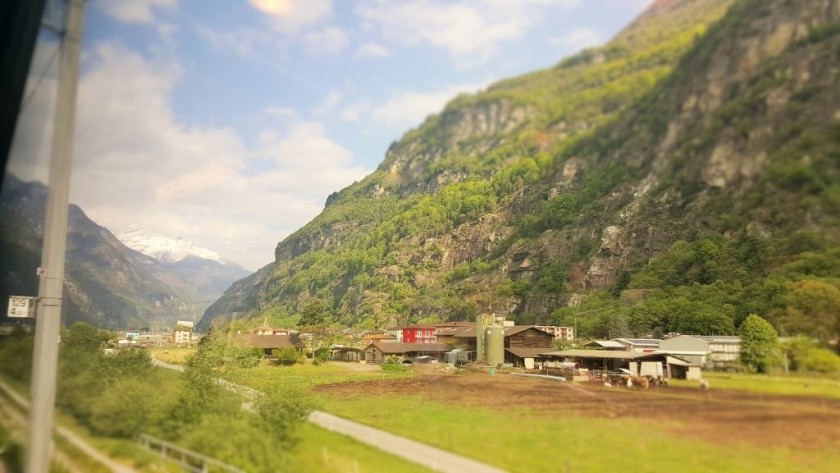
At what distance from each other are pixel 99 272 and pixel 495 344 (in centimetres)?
2959

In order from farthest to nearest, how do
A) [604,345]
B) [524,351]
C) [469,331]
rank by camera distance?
[469,331], [524,351], [604,345]

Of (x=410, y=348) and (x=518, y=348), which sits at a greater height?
(x=518, y=348)

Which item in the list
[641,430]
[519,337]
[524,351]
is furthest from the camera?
[519,337]

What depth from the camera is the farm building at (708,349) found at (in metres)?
11.7

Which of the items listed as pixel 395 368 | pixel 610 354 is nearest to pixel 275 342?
pixel 395 368

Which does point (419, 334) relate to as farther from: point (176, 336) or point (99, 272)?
point (99, 272)

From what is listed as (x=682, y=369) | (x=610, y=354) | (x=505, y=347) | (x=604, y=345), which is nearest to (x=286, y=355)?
(x=505, y=347)

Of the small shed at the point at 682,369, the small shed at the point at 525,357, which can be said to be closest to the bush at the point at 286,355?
the small shed at the point at 525,357

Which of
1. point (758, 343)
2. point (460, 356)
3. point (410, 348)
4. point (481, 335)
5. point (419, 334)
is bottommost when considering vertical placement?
point (410, 348)

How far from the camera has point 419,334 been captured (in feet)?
181

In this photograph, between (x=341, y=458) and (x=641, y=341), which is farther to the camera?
(x=641, y=341)

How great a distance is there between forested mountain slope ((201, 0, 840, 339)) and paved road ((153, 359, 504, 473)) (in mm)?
7393

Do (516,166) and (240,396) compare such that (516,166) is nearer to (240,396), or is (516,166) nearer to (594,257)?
(594,257)

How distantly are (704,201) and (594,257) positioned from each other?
35.3ft
